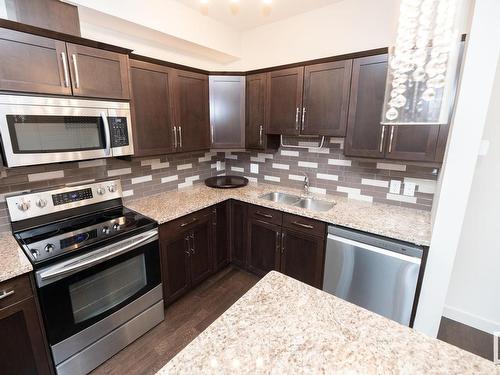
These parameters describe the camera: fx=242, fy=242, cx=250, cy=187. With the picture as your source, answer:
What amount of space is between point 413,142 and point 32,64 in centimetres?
256

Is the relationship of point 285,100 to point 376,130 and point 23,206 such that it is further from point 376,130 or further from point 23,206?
point 23,206

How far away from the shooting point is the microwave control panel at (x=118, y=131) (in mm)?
1791

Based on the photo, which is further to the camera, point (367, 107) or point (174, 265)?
point (174, 265)

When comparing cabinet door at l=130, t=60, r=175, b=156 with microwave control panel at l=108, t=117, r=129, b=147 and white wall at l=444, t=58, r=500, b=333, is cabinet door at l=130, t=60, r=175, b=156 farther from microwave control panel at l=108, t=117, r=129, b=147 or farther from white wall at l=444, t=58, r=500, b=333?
white wall at l=444, t=58, r=500, b=333

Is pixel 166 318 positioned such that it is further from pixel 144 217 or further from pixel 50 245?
pixel 50 245

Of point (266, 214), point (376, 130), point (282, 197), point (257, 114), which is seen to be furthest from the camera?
point (282, 197)

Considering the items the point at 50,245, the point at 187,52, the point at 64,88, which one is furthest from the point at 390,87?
the point at 187,52

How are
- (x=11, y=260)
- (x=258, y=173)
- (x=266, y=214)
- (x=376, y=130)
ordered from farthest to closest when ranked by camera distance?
1. (x=258, y=173)
2. (x=266, y=214)
3. (x=376, y=130)
4. (x=11, y=260)

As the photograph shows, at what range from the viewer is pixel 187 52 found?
8.90 ft

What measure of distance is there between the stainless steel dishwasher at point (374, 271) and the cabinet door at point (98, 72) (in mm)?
1994

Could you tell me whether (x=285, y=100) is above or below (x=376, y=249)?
above

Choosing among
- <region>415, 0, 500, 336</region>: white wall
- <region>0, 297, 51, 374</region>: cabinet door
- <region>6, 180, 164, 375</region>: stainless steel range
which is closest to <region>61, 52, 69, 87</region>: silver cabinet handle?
<region>6, 180, 164, 375</region>: stainless steel range

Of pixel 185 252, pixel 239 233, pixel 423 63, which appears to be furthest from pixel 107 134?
pixel 423 63

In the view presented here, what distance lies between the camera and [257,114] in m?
2.65
